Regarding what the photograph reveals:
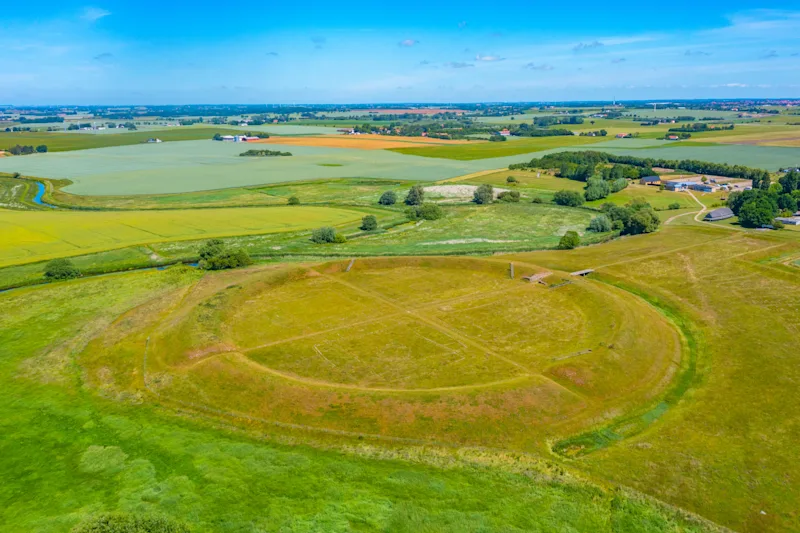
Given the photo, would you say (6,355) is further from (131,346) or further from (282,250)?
(282,250)

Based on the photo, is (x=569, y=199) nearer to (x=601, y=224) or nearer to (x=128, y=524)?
(x=601, y=224)

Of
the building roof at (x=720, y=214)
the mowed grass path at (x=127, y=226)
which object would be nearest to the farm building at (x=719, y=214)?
the building roof at (x=720, y=214)

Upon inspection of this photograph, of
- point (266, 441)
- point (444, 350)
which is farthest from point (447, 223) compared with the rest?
point (266, 441)

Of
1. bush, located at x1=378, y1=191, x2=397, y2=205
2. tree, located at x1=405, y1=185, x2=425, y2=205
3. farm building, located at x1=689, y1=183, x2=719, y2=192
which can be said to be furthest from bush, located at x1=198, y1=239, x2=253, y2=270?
farm building, located at x1=689, y1=183, x2=719, y2=192

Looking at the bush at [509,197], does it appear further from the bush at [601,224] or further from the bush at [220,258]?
the bush at [220,258]

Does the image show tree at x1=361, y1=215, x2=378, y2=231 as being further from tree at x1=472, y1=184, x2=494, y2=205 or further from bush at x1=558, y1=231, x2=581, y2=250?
bush at x1=558, y1=231, x2=581, y2=250

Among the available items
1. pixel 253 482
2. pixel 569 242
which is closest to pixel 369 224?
pixel 569 242

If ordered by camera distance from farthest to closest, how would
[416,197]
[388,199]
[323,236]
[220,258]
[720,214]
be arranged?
1. [388,199]
2. [416,197]
3. [720,214]
4. [323,236]
5. [220,258]
